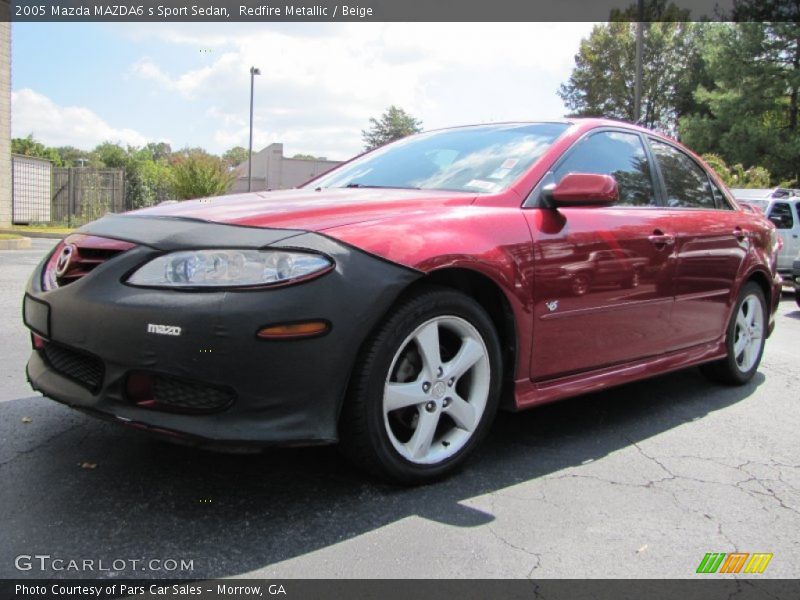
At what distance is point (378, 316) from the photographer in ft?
8.41

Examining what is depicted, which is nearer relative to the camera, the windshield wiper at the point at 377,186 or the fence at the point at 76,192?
the windshield wiper at the point at 377,186

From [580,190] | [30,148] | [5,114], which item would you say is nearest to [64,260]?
[580,190]

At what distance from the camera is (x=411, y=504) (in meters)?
2.71

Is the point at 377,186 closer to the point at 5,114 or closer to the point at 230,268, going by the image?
the point at 230,268

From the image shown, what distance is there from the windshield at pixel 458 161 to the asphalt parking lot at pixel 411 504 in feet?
4.29

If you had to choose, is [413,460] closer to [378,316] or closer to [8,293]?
[378,316]

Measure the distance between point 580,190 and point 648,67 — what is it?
157ft

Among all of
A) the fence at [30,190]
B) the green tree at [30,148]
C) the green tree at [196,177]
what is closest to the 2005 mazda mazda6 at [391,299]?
the fence at [30,190]

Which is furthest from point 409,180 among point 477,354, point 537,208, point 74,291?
point 74,291

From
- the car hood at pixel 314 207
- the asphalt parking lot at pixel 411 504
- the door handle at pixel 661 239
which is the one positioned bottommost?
the asphalt parking lot at pixel 411 504

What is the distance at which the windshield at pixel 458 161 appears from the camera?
345 cm

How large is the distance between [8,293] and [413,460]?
6054 mm

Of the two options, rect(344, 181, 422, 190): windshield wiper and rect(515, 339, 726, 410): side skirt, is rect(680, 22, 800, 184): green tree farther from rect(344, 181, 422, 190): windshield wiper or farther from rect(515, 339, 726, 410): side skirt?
rect(344, 181, 422, 190): windshield wiper

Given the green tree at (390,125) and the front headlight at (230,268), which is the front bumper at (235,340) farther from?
the green tree at (390,125)
